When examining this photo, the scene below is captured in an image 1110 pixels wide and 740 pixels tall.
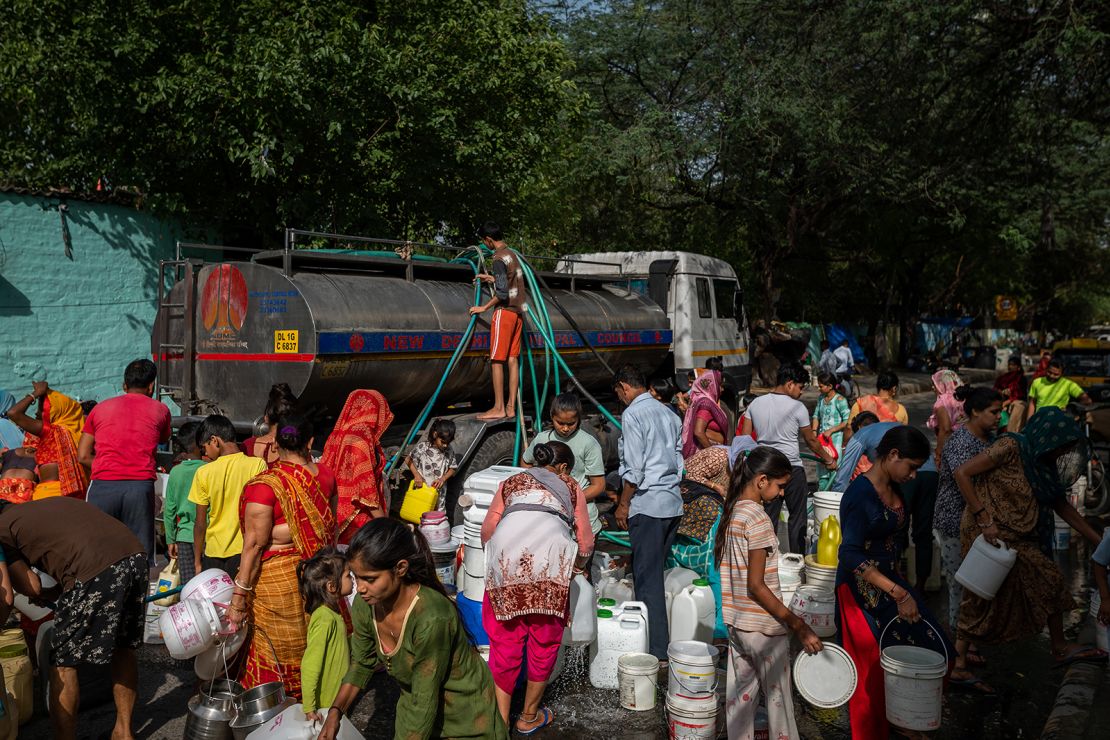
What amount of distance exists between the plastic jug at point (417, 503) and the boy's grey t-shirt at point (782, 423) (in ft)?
9.22

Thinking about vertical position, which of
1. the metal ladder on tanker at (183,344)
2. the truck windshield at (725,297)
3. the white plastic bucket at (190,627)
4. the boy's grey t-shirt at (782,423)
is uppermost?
the truck windshield at (725,297)

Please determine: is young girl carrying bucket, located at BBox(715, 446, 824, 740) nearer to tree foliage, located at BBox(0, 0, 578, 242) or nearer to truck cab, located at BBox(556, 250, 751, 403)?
truck cab, located at BBox(556, 250, 751, 403)

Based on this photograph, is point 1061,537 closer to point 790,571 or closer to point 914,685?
point 790,571

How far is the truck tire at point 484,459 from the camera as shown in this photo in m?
8.45

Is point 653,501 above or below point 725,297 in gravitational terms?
below

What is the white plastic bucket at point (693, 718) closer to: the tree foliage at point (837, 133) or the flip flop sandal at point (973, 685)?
the flip flop sandal at point (973, 685)

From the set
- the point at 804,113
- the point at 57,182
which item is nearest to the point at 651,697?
the point at 57,182

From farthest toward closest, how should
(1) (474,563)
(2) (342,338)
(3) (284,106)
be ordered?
(3) (284,106)
(2) (342,338)
(1) (474,563)

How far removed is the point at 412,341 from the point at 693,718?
4822 mm

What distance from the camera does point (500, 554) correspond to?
164 inches

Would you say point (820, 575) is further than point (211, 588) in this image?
Yes

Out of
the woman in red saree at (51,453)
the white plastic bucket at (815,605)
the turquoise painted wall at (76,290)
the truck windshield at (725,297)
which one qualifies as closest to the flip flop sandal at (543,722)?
the white plastic bucket at (815,605)

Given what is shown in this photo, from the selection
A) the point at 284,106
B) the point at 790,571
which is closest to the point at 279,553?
the point at 790,571

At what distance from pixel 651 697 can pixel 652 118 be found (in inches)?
596
